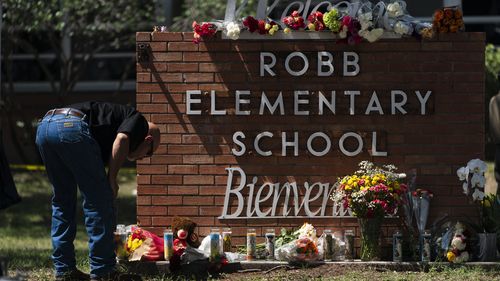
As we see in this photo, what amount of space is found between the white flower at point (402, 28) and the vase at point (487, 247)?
1.73 meters

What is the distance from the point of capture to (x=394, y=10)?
26.7 ft

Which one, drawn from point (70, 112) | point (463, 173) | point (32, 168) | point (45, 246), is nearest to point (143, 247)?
point (70, 112)

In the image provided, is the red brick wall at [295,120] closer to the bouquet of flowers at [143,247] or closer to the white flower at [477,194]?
the white flower at [477,194]

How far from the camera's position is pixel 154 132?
728 cm

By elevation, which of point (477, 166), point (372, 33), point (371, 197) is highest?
point (372, 33)

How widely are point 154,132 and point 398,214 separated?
7.28ft

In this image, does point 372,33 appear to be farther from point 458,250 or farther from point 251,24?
point 458,250

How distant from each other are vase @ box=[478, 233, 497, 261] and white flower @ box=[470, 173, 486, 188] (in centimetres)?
40

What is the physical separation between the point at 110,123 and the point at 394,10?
2.59 metres

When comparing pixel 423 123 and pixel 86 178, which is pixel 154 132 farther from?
pixel 423 123

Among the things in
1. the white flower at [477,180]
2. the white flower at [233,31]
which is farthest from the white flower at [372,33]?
the white flower at [477,180]

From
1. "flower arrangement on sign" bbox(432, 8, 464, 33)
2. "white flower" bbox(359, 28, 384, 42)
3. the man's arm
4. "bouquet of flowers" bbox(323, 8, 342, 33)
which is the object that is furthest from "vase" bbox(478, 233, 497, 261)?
the man's arm

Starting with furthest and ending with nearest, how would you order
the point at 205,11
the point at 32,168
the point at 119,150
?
1. the point at 32,168
2. the point at 205,11
3. the point at 119,150

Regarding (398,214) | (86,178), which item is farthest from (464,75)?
(86,178)
